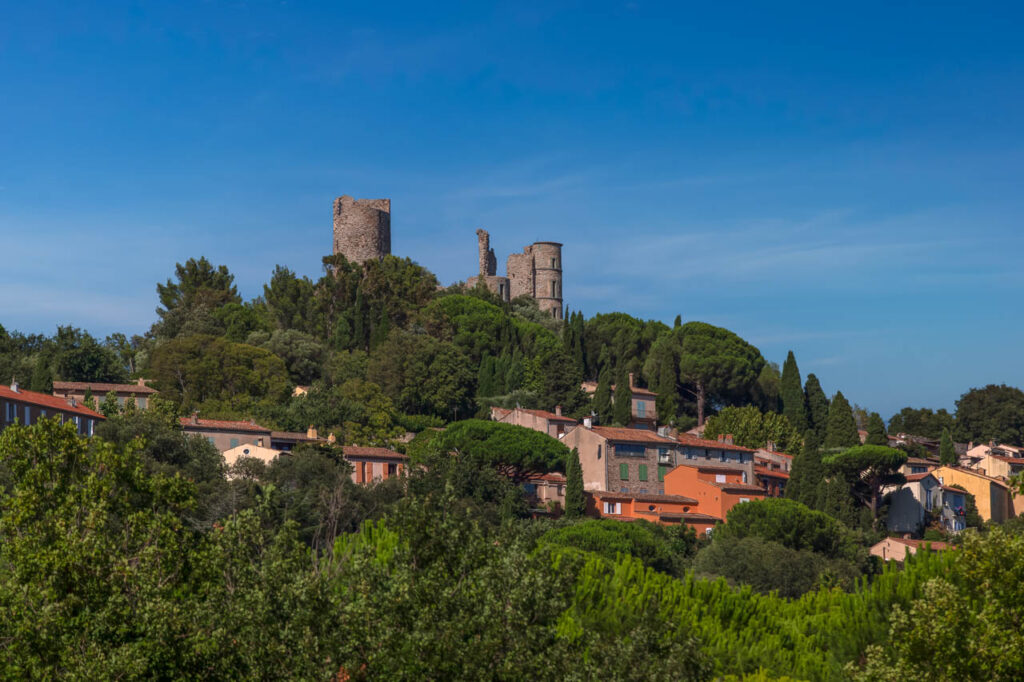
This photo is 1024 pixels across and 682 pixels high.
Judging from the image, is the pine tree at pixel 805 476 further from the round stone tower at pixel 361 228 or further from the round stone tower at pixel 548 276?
the round stone tower at pixel 548 276

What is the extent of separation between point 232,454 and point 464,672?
1817 inches

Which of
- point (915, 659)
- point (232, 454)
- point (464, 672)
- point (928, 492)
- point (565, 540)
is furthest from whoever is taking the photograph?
point (928, 492)

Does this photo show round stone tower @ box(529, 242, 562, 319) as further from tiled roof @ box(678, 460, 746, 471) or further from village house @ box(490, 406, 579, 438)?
tiled roof @ box(678, 460, 746, 471)

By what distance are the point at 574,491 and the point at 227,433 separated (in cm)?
1695

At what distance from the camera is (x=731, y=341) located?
92812 mm

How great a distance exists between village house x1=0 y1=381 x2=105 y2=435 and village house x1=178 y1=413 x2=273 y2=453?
4437 millimetres

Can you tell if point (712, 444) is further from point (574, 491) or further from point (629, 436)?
point (574, 491)

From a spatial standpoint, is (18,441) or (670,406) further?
(670,406)

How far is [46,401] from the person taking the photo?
57.5 metres

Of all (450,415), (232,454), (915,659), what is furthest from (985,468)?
(915,659)

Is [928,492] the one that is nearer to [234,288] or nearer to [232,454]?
[232,454]

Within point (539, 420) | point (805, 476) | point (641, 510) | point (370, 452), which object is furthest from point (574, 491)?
point (805, 476)

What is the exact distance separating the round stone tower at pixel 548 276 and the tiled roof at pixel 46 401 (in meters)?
65.4

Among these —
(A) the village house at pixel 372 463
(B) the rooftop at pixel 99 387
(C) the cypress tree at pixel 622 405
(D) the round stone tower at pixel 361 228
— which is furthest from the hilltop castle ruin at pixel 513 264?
(A) the village house at pixel 372 463
